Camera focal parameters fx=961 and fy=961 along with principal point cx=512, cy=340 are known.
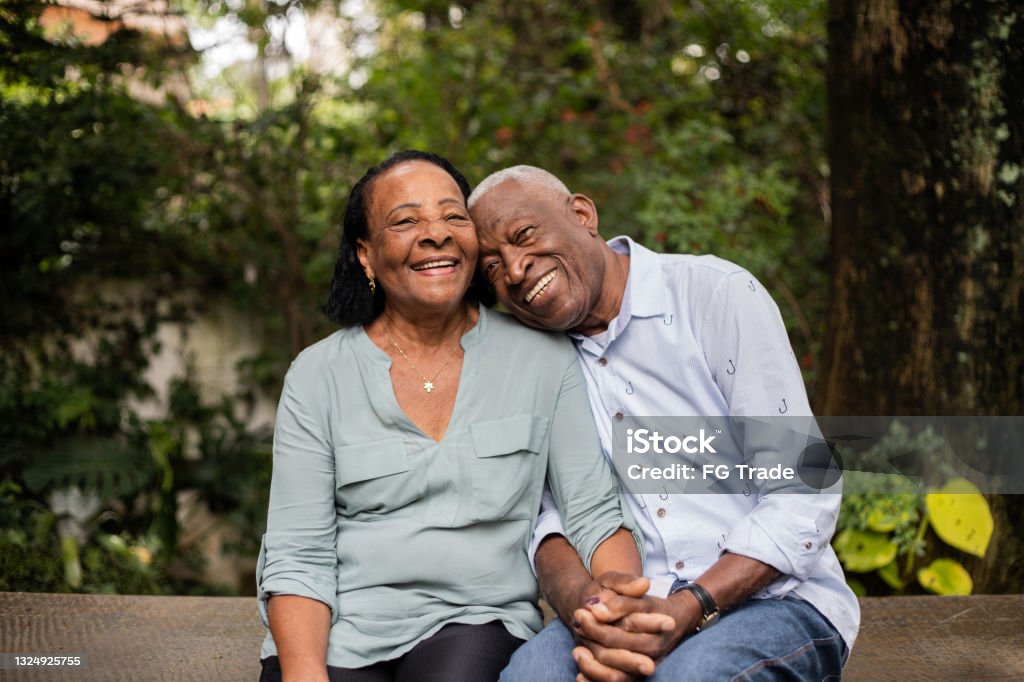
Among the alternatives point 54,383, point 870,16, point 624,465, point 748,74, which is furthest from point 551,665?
point 748,74

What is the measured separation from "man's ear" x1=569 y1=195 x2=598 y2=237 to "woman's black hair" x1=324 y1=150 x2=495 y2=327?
0.90ft

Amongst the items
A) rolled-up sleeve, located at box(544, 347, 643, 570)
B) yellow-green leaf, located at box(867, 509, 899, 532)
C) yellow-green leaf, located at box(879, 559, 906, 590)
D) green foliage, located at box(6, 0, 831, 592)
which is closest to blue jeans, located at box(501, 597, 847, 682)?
rolled-up sleeve, located at box(544, 347, 643, 570)

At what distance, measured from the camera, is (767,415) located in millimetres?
2107

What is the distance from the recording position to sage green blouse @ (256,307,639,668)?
7.11 feet

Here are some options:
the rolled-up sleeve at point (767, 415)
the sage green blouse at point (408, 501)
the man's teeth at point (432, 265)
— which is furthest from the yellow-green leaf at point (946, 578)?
the man's teeth at point (432, 265)

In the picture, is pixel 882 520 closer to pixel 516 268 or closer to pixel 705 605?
pixel 705 605

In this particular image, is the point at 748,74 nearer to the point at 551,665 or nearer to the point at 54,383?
the point at 54,383

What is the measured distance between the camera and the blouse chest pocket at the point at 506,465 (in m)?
2.21

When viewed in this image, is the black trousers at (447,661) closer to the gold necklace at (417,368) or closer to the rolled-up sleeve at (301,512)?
the rolled-up sleeve at (301,512)

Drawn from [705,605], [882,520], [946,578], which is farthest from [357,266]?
[946,578]

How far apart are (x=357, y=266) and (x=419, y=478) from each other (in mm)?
593

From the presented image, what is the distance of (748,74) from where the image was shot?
5.89 meters

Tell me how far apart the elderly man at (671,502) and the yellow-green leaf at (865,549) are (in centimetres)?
141

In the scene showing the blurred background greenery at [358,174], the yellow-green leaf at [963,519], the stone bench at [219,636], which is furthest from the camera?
the blurred background greenery at [358,174]
